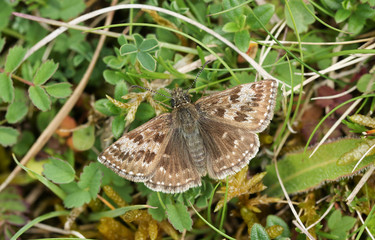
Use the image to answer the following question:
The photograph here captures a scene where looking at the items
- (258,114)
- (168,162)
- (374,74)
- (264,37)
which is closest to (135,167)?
(168,162)

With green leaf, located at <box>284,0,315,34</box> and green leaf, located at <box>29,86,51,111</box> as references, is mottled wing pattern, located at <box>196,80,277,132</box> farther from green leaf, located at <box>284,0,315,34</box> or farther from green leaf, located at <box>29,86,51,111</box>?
green leaf, located at <box>29,86,51,111</box>

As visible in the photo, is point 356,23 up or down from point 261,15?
down

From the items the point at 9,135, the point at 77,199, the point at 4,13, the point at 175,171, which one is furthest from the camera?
the point at 4,13

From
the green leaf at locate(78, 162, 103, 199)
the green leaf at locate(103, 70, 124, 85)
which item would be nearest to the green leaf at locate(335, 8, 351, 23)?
the green leaf at locate(103, 70, 124, 85)

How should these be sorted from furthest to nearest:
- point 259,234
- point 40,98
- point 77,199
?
point 40,98 → point 77,199 → point 259,234

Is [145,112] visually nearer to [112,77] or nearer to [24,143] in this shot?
[112,77]

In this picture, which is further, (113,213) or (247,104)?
(113,213)

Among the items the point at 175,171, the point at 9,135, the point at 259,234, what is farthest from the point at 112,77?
the point at 259,234

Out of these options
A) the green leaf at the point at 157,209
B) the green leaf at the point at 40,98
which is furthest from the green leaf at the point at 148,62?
the green leaf at the point at 157,209

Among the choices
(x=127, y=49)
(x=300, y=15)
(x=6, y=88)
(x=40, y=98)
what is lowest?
(x=40, y=98)
